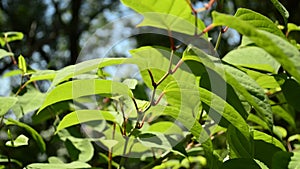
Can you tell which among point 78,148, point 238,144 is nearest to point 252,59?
point 238,144

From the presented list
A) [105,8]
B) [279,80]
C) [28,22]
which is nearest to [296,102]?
[279,80]

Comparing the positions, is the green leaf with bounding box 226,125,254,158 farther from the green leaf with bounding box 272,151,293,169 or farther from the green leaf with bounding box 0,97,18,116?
the green leaf with bounding box 0,97,18,116

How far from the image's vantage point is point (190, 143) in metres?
0.86

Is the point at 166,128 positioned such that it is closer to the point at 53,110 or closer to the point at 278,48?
the point at 53,110

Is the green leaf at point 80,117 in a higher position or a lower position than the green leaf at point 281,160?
higher

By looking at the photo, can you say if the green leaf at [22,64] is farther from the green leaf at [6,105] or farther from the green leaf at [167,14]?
the green leaf at [167,14]

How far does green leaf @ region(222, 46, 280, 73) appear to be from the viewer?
0.62 metres

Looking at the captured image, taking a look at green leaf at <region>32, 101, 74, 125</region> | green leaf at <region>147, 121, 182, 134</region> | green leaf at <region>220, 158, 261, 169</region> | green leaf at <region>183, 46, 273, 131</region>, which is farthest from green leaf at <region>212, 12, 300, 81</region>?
green leaf at <region>32, 101, 74, 125</region>

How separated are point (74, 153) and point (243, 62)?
Result: 44cm

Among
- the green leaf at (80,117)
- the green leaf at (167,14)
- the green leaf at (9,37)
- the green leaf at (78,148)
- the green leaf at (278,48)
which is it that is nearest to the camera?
the green leaf at (278,48)

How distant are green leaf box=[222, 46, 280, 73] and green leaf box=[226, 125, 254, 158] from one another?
138 millimetres

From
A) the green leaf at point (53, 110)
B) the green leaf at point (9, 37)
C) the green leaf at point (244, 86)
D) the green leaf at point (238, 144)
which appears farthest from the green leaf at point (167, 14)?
the green leaf at point (9, 37)

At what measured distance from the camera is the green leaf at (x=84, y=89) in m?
0.49

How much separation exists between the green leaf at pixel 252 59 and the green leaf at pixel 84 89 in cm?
19
